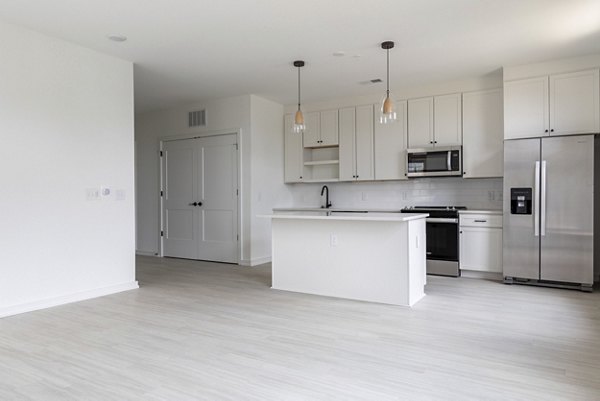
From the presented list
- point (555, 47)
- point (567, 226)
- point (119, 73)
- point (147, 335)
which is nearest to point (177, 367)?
point (147, 335)

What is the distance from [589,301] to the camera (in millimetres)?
4086

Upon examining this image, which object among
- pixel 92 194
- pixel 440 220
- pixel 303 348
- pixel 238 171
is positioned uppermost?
pixel 238 171

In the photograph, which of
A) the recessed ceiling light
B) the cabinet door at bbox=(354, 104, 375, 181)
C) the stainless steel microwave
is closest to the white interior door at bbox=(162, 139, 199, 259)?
the cabinet door at bbox=(354, 104, 375, 181)

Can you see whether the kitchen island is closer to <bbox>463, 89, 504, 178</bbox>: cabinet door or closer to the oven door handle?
the oven door handle

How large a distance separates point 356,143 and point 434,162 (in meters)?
1.26

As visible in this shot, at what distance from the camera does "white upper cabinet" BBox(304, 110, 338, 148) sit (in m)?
6.64

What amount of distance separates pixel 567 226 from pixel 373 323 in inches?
109

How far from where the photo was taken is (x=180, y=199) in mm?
7102

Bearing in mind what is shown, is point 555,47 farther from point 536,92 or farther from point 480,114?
point 480,114

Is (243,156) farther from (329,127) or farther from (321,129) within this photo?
(329,127)

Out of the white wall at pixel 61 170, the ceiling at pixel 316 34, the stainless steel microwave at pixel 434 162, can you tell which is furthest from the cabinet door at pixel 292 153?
the white wall at pixel 61 170

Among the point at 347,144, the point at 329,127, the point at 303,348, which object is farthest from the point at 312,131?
the point at 303,348

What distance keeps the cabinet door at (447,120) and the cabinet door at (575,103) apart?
114 centimetres

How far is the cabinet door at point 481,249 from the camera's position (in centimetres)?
510
